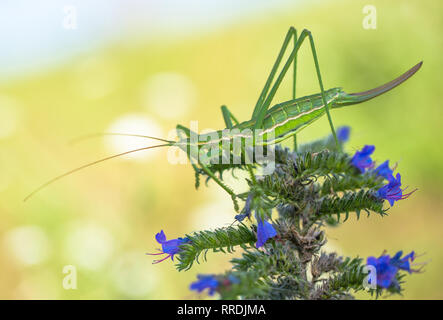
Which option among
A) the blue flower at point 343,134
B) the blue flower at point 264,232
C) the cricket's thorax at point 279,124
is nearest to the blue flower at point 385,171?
the blue flower at point 264,232

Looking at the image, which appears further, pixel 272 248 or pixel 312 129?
pixel 312 129

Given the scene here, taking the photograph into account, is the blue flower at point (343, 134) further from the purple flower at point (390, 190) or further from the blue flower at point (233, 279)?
the blue flower at point (233, 279)

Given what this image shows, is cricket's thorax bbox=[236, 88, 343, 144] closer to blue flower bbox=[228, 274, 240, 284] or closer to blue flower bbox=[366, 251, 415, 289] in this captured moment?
blue flower bbox=[366, 251, 415, 289]

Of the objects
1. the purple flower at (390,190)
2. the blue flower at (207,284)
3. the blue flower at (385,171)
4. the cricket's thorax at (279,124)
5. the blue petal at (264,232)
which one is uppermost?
the cricket's thorax at (279,124)

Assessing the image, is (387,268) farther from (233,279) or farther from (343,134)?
(343,134)
